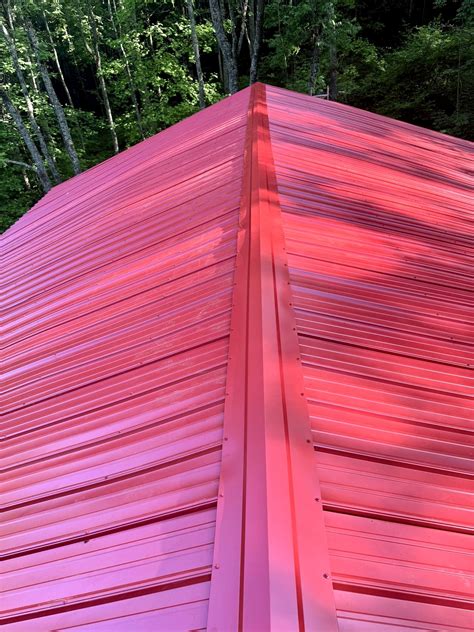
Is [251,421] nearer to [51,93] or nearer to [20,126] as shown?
[20,126]

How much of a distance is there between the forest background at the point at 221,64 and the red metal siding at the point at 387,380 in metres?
10.2

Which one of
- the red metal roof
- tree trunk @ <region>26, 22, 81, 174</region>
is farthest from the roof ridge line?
tree trunk @ <region>26, 22, 81, 174</region>

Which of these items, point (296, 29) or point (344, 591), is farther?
point (296, 29)

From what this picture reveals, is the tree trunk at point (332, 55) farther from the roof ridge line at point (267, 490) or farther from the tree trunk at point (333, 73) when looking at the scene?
the roof ridge line at point (267, 490)

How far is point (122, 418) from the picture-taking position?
1.94 meters

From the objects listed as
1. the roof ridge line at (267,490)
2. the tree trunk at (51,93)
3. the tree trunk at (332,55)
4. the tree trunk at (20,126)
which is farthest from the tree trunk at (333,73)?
the roof ridge line at (267,490)

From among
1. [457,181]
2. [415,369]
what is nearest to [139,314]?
[415,369]

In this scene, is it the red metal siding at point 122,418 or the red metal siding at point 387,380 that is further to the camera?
the red metal siding at point 122,418

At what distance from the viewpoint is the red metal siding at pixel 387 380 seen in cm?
116

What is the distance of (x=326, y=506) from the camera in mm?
1286

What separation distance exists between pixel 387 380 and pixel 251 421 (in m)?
0.71

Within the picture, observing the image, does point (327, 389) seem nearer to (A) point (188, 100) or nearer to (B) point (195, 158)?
(B) point (195, 158)

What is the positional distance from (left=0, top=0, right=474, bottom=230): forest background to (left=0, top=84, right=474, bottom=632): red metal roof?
35.4ft

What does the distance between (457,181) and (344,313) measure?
382 centimetres
